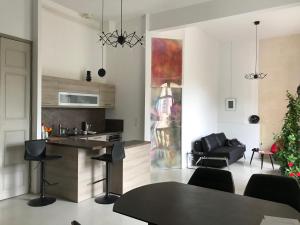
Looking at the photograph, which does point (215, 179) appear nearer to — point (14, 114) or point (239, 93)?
point (14, 114)

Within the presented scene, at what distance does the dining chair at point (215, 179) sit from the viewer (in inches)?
107

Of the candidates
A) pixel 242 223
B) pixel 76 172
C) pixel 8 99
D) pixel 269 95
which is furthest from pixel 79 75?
pixel 269 95

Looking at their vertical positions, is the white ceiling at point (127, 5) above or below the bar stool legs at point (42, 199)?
above

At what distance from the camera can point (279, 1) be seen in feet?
13.9

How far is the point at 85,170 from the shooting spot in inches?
169

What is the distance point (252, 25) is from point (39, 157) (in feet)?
19.8

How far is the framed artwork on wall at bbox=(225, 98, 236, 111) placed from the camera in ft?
28.1

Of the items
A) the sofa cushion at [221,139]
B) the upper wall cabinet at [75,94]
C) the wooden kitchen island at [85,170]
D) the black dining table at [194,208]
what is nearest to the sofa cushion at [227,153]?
the sofa cushion at [221,139]

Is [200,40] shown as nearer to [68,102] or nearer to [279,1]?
[279,1]

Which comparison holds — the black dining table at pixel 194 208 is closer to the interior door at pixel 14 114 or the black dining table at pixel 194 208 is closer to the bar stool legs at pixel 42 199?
the bar stool legs at pixel 42 199

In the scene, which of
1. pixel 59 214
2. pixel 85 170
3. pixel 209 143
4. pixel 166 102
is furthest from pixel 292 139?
pixel 59 214

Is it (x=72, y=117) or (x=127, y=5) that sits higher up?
(x=127, y=5)

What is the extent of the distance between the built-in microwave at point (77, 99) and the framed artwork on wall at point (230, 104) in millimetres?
4616

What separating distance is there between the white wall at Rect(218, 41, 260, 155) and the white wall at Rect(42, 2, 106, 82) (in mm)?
4282
